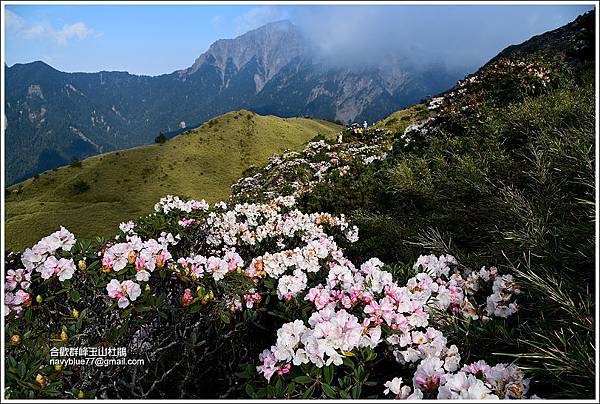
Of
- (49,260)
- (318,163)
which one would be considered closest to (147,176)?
(318,163)

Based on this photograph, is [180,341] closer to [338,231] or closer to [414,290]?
[414,290]

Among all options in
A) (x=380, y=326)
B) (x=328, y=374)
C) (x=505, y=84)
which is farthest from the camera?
(x=505, y=84)

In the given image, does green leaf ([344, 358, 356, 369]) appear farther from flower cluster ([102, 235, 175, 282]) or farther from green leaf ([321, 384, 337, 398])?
flower cluster ([102, 235, 175, 282])

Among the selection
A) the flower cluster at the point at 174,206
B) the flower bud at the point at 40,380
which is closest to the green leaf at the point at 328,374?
the flower bud at the point at 40,380

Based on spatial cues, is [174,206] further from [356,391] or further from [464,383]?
[464,383]

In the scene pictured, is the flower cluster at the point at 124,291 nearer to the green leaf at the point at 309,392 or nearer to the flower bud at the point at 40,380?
the flower bud at the point at 40,380

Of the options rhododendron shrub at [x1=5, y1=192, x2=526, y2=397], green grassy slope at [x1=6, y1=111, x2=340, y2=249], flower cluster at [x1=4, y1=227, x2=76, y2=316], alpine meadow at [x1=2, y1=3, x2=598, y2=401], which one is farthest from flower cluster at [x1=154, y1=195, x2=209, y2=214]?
green grassy slope at [x1=6, y1=111, x2=340, y2=249]

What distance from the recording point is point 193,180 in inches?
1042

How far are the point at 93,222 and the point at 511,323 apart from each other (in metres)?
18.9

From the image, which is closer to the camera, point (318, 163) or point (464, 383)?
point (464, 383)

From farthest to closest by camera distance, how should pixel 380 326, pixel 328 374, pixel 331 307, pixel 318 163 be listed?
pixel 318 163
pixel 331 307
pixel 380 326
pixel 328 374

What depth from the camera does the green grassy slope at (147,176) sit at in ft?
62.2

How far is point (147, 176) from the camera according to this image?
26.8m

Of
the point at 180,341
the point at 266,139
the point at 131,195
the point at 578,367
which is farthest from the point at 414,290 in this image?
the point at 266,139
